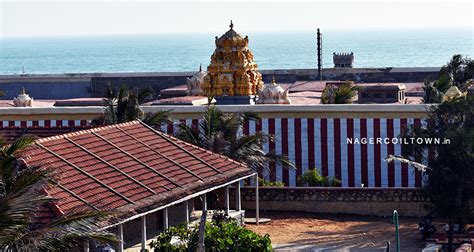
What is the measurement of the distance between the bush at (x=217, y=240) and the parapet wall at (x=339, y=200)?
11.7m

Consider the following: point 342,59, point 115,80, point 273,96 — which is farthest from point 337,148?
point 342,59

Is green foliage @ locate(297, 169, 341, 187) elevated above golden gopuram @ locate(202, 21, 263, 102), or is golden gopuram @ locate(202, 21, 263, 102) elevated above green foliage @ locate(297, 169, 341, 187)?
golden gopuram @ locate(202, 21, 263, 102)

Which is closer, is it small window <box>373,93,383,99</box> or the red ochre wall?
the red ochre wall

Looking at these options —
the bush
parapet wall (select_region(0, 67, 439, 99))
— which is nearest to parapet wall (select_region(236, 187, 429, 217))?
the bush

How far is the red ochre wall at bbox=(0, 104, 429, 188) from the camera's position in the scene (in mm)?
43375

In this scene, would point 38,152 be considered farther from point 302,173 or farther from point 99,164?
point 302,173

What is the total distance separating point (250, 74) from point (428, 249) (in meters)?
21.0

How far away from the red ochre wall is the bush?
14796 mm

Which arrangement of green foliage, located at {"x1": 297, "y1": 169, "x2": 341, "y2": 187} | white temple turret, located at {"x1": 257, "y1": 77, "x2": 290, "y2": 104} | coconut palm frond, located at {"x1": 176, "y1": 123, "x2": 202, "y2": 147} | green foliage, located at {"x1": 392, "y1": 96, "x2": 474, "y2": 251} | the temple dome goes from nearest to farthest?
1. green foliage, located at {"x1": 392, "y1": 96, "x2": 474, "y2": 251}
2. coconut palm frond, located at {"x1": 176, "y1": 123, "x2": 202, "y2": 147}
3. green foliage, located at {"x1": 297, "y1": 169, "x2": 341, "y2": 187}
4. white temple turret, located at {"x1": 257, "y1": 77, "x2": 290, "y2": 104}
5. the temple dome

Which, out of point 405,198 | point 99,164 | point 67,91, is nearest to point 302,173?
point 405,198

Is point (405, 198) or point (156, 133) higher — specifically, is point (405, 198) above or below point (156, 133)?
below

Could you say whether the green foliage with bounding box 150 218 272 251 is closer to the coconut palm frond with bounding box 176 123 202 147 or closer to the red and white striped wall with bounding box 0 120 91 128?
the coconut palm frond with bounding box 176 123 202 147

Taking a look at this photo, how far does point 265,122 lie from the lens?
146 feet

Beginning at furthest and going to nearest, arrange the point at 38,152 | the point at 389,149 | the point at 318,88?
1. the point at 318,88
2. the point at 389,149
3. the point at 38,152
